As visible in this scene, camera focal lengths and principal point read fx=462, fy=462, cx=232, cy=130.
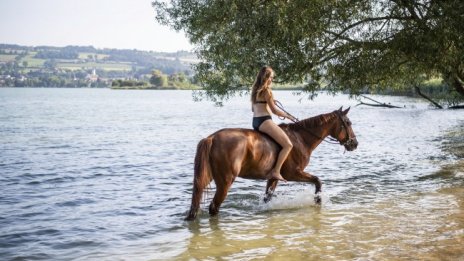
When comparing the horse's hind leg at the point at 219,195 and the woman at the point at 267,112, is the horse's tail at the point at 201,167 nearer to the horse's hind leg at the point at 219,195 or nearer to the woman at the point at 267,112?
the horse's hind leg at the point at 219,195

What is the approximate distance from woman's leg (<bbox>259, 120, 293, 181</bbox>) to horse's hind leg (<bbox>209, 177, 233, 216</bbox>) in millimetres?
1366

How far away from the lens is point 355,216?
10.7 meters

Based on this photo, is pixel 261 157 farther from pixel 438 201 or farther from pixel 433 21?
pixel 433 21

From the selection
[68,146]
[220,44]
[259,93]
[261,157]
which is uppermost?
[220,44]

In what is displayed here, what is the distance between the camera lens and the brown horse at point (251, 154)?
981cm

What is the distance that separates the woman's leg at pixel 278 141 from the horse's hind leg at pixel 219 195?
1.37 meters

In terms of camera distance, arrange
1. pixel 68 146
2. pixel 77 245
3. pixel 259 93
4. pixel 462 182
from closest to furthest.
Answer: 1. pixel 77 245
2. pixel 259 93
3. pixel 462 182
4. pixel 68 146

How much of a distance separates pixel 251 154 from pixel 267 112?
3.58 feet

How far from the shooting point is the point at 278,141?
10914mm

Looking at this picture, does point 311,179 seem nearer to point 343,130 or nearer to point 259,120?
point 343,130

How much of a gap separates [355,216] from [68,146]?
2326cm

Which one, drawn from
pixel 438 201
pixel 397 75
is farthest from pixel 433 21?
pixel 438 201

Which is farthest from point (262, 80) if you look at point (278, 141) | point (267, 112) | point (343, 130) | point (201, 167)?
point (343, 130)

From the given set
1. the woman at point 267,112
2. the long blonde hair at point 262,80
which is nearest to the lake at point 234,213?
the woman at point 267,112
